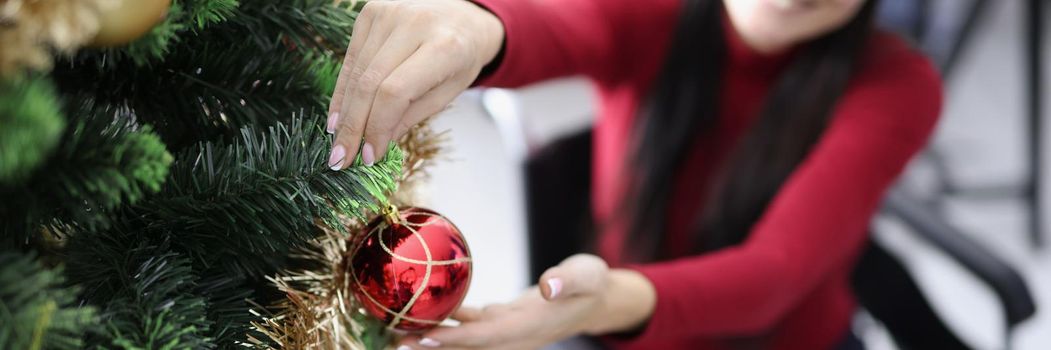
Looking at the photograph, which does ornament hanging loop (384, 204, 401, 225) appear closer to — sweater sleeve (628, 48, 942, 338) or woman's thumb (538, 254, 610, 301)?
woman's thumb (538, 254, 610, 301)

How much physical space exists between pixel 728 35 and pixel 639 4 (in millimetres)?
108

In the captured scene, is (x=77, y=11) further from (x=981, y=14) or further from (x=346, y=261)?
(x=981, y=14)

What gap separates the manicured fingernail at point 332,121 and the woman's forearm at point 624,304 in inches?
10.8

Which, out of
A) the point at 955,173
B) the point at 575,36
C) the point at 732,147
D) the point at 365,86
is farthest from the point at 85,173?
the point at 955,173

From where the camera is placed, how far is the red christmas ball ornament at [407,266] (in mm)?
444

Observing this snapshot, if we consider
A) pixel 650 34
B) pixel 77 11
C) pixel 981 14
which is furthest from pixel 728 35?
pixel 981 14

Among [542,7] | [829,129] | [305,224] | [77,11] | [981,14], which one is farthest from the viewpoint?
[981,14]

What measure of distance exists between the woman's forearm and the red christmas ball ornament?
0.61ft

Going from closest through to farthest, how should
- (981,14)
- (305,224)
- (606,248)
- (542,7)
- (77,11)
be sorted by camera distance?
1. (77,11)
2. (305,224)
3. (542,7)
4. (606,248)
5. (981,14)

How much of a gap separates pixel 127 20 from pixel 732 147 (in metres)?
0.75

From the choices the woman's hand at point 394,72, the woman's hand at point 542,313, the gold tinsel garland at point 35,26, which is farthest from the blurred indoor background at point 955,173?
the gold tinsel garland at point 35,26

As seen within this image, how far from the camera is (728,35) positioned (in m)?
0.97

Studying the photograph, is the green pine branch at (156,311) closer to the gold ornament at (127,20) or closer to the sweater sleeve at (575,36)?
the gold ornament at (127,20)

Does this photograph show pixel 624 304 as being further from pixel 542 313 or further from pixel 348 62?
Result: pixel 348 62
